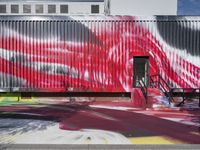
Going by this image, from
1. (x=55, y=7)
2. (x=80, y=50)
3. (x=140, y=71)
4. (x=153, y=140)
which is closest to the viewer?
(x=153, y=140)

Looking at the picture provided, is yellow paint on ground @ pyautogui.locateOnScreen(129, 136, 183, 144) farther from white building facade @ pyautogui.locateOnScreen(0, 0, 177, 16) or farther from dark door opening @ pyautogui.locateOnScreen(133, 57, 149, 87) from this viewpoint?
white building facade @ pyautogui.locateOnScreen(0, 0, 177, 16)

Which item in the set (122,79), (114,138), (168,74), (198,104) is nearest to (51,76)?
(122,79)

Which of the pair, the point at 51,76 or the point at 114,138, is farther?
the point at 51,76

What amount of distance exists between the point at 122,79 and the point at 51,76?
3557mm

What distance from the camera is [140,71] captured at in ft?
64.4

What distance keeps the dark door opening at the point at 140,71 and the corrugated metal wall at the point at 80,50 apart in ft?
1.19

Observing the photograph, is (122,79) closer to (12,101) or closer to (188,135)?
(12,101)

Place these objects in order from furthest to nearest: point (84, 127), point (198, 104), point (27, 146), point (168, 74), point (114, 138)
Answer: point (168, 74) < point (198, 104) < point (84, 127) < point (114, 138) < point (27, 146)

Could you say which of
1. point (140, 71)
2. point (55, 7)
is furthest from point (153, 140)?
point (55, 7)

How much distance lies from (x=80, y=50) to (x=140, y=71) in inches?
129

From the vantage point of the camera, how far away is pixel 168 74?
19.3 meters

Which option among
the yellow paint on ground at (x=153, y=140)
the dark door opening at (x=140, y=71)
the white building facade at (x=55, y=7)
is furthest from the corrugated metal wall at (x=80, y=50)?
the white building facade at (x=55, y=7)

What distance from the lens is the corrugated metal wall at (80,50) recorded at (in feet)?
62.4

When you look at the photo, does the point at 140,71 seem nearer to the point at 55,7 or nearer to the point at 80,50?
the point at 80,50
